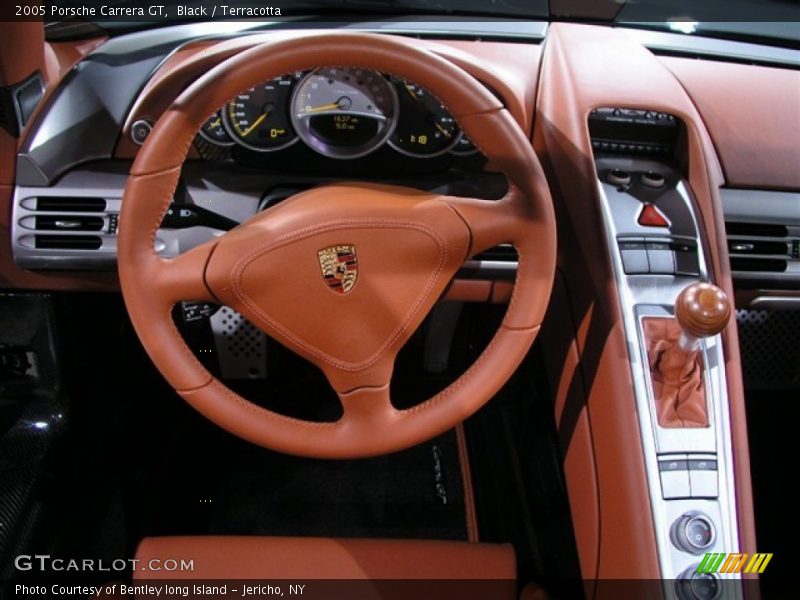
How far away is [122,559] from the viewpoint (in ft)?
5.11

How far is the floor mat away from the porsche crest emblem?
2.92 ft

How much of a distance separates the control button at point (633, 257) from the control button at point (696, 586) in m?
0.44

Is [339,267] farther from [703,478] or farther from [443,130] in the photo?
[703,478]

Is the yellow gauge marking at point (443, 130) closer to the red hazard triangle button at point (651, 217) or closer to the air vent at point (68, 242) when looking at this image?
the red hazard triangle button at point (651, 217)

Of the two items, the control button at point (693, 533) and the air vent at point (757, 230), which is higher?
the air vent at point (757, 230)

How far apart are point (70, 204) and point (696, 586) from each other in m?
1.15

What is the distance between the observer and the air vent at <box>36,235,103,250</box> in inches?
51.1

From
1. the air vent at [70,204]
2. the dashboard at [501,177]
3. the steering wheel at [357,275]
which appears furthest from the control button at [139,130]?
the steering wheel at [357,275]

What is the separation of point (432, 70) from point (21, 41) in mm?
729

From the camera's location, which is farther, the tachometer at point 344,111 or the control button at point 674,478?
the tachometer at point 344,111

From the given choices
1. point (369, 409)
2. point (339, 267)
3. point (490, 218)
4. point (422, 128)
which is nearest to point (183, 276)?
point (339, 267)

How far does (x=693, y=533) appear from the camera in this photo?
3.49ft

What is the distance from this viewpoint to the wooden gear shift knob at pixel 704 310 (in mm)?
1031

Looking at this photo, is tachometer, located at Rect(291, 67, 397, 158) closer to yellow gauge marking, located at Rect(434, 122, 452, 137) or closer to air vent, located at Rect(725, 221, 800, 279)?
yellow gauge marking, located at Rect(434, 122, 452, 137)
